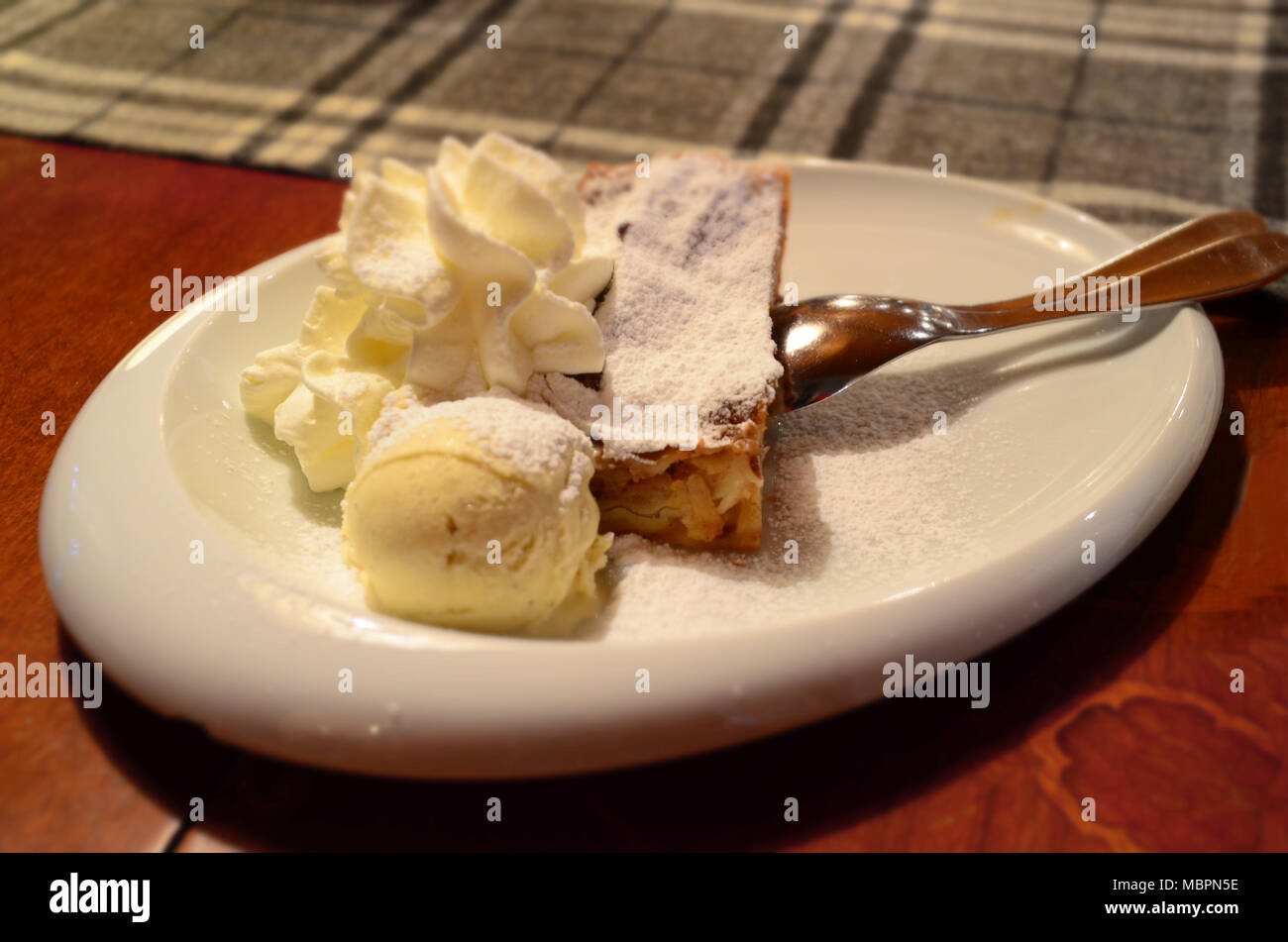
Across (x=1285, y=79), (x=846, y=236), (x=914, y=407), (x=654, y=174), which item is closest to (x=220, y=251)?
(x=654, y=174)

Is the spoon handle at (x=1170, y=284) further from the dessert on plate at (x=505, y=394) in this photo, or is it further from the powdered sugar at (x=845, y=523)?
the dessert on plate at (x=505, y=394)

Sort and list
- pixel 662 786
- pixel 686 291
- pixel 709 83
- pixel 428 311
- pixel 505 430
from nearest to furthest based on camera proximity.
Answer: pixel 662 786, pixel 505 430, pixel 428 311, pixel 686 291, pixel 709 83

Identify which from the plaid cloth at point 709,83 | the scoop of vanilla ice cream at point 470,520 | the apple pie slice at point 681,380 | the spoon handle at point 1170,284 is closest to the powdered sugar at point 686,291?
the apple pie slice at point 681,380

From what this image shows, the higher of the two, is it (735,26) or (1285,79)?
(735,26)

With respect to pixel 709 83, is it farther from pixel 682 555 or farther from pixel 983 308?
pixel 682 555

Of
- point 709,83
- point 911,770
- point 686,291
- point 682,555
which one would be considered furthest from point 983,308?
point 709,83
